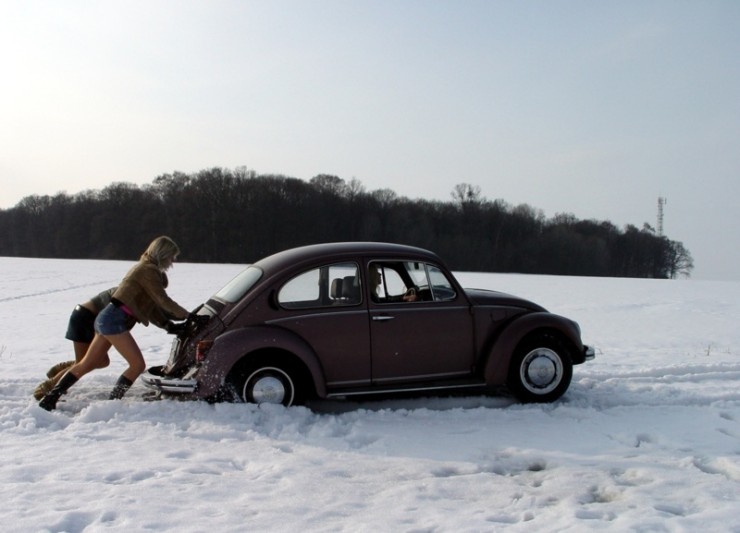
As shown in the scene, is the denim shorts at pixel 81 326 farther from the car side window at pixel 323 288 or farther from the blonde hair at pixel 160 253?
the car side window at pixel 323 288

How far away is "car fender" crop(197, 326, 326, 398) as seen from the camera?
6.33 m

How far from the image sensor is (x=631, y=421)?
646 cm

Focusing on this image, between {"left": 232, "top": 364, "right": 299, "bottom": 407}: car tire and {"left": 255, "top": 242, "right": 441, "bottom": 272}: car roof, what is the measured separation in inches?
41.2

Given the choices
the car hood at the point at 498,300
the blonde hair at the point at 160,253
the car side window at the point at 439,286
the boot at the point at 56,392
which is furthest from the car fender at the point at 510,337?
the boot at the point at 56,392

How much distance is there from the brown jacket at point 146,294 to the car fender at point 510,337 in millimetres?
3141

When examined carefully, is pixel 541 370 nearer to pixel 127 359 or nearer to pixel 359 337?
pixel 359 337

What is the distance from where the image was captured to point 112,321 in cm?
673

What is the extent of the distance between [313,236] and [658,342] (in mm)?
74013

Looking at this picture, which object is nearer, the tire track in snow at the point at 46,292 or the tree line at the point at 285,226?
the tire track in snow at the point at 46,292

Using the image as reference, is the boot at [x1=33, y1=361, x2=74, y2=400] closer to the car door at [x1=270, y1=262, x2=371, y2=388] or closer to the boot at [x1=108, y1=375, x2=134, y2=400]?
the boot at [x1=108, y1=375, x2=134, y2=400]

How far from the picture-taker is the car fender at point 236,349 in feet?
20.8

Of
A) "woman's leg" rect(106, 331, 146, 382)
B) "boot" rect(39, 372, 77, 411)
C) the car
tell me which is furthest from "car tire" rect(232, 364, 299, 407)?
"boot" rect(39, 372, 77, 411)

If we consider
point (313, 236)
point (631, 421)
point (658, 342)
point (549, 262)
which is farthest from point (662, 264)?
point (631, 421)

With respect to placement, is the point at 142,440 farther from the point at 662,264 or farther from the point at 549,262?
the point at 662,264
